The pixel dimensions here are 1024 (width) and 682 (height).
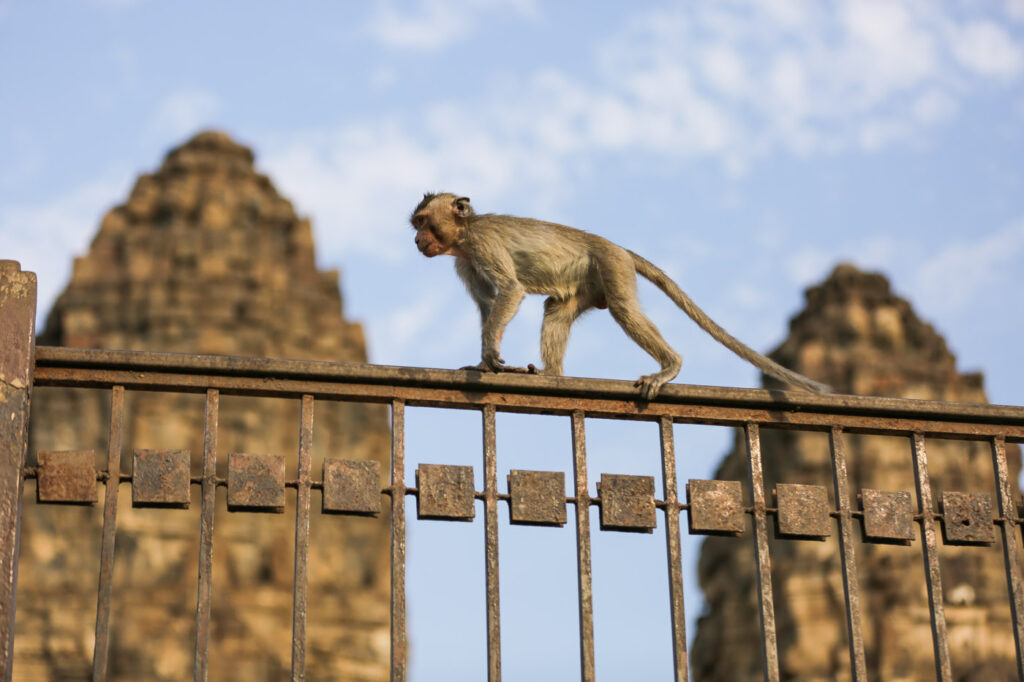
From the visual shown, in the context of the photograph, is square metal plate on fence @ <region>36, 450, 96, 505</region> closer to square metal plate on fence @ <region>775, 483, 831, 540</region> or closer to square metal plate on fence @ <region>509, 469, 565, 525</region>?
square metal plate on fence @ <region>509, 469, 565, 525</region>

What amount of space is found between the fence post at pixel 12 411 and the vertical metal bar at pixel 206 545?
590 millimetres

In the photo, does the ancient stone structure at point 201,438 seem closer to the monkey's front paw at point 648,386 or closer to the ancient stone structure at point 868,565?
the ancient stone structure at point 868,565

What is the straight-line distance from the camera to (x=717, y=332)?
26.5ft

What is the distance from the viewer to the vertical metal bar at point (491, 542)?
5273 mm

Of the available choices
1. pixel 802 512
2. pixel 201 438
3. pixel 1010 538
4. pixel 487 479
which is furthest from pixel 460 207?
pixel 201 438

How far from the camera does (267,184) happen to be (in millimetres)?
20297

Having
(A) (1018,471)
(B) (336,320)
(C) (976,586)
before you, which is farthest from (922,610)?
(B) (336,320)

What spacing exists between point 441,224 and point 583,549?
3690 millimetres

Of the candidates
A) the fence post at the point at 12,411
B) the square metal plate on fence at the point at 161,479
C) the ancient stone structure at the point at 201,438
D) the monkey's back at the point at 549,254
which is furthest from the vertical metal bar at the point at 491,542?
the ancient stone structure at the point at 201,438

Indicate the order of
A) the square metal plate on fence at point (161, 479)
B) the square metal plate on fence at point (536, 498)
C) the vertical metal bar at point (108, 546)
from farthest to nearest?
the square metal plate on fence at point (536, 498) < the square metal plate on fence at point (161, 479) < the vertical metal bar at point (108, 546)

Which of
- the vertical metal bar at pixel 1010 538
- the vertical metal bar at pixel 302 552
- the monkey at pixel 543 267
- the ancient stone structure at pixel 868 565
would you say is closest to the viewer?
the vertical metal bar at pixel 302 552

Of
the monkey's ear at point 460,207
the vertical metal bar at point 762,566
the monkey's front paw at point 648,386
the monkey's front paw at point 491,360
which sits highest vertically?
the monkey's ear at point 460,207

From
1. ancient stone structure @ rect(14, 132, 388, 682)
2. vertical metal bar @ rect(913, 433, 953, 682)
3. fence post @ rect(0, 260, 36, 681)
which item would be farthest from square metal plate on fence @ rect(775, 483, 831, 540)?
ancient stone structure @ rect(14, 132, 388, 682)

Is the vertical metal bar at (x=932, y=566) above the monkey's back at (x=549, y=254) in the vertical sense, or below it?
below
